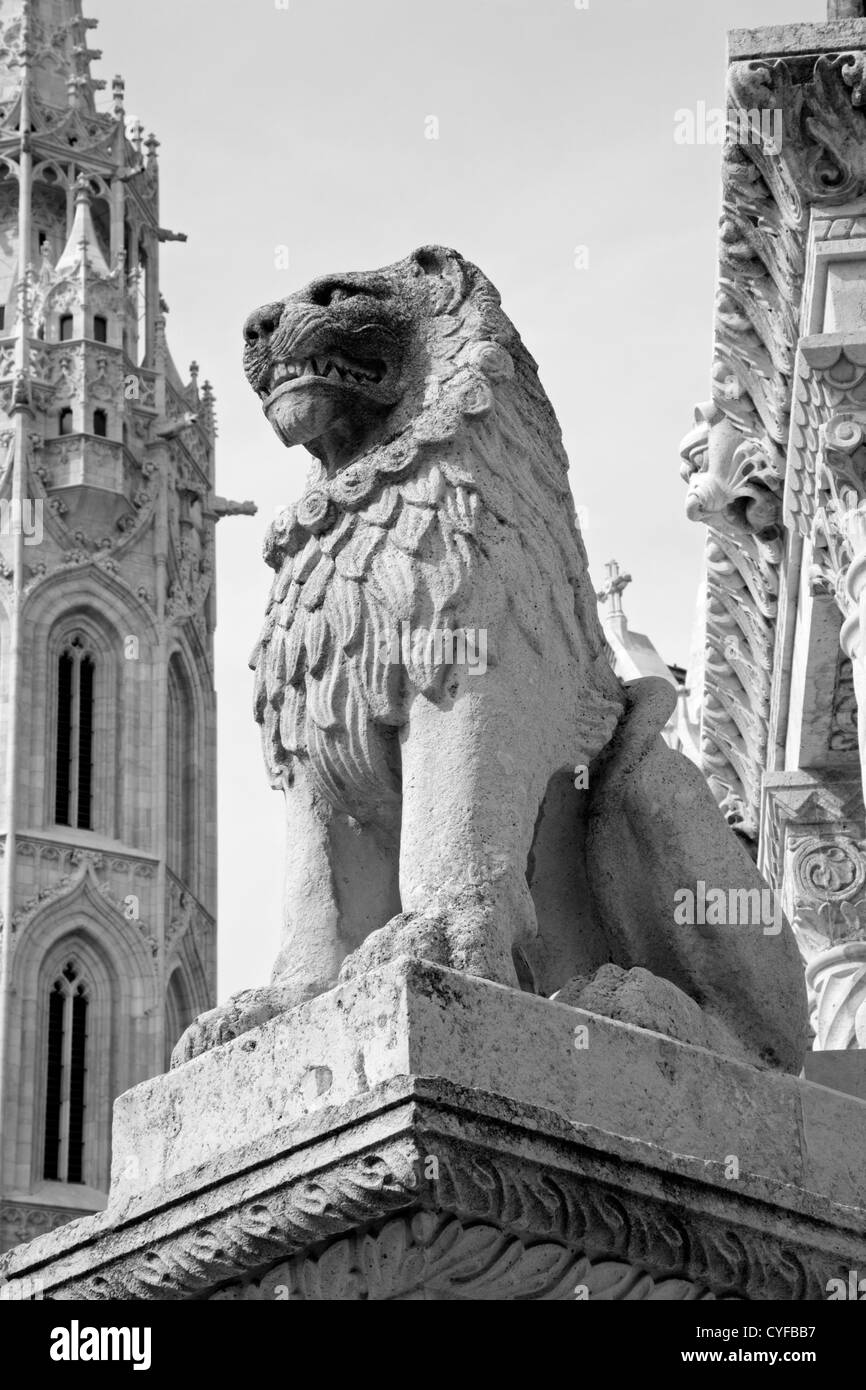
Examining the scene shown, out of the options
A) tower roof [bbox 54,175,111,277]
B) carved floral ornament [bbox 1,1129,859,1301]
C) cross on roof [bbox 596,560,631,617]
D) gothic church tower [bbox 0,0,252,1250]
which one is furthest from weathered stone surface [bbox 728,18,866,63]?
tower roof [bbox 54,175,111,277]

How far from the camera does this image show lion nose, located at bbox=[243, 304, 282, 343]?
7.21 metres

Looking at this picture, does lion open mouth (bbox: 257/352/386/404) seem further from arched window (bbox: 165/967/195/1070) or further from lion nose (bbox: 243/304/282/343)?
arched window (bbox: 165/967/195/1070)

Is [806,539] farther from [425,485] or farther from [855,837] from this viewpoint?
[425,485]

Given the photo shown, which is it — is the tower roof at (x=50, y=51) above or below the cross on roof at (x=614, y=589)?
above

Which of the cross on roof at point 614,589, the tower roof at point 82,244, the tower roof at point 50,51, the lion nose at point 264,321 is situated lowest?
the lion nose at point 264,321

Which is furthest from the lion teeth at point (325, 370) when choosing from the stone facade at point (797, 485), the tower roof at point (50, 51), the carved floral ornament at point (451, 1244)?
the tower roof at point (50, 51)

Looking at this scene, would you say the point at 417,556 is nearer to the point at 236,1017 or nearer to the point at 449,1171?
the point at 236,1017

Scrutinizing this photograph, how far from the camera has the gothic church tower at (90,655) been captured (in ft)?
229

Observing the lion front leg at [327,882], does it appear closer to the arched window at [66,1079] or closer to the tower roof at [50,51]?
the arched window at [66,1079]

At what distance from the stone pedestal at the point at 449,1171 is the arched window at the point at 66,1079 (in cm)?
6256
